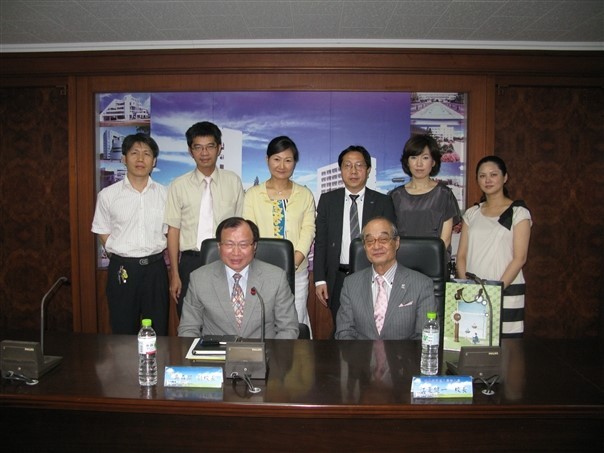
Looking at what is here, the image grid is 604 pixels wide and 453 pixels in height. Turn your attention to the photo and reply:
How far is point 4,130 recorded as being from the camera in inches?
173

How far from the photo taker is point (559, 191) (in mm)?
4250

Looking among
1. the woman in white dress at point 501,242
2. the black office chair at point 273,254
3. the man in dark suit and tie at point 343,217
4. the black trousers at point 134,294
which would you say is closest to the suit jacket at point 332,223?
the man in dark suit and tie at point 343,217

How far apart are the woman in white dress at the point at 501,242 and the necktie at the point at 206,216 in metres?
1.73

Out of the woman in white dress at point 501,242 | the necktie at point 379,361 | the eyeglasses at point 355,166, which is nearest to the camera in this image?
the necktie at point 379,361

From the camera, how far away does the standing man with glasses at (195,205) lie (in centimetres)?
342

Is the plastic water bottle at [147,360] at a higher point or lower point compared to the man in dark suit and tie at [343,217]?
lower

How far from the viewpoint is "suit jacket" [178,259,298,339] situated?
2.31 metres

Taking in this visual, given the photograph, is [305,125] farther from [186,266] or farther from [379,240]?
[379,240]

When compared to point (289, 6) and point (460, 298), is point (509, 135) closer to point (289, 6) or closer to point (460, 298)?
point (289, 6)

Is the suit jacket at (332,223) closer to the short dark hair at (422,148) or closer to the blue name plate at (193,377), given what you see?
the short dark hair at (422,148)

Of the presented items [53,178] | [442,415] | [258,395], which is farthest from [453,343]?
[53,178]

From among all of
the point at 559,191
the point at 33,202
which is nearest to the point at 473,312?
the point at 559,191

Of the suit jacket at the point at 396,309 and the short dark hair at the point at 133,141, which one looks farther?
the short dark hair at the point at 133,141

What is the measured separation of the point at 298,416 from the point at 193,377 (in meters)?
0.38
